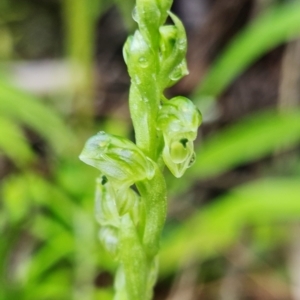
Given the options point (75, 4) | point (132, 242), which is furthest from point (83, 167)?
point (132, 242)

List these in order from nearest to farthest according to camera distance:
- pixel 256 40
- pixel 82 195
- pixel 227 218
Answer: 1. pixel 82 195
2. pixel 227 218
3. pixel 256 40

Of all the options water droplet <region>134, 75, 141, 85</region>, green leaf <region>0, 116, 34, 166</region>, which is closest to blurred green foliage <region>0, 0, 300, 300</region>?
green leaf <region>0, 116, 34, 166</region>

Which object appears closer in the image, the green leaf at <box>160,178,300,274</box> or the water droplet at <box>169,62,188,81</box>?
the water droplet at <box>169,62,188,81</box>

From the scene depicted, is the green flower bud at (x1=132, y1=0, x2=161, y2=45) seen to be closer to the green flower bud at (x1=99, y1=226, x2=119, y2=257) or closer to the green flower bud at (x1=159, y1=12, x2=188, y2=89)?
the green flower bud at (x1=159, y1=12, x2=188, y2=89)

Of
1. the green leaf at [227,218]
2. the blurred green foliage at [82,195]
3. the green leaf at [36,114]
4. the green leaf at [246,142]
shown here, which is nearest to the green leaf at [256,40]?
the blurred green foliage at [82,195]

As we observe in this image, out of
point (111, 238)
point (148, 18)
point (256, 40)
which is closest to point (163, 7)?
point (148, 18)

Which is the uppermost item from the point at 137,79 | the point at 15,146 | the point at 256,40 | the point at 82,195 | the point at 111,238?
the point at 256,40

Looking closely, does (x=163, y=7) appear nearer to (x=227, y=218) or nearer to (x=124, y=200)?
(x=124, y=200)

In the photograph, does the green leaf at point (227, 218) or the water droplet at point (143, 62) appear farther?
the green leaf at point (227, 218)

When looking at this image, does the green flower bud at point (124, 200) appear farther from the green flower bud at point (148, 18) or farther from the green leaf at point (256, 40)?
the green leaf at point (256, 40)
